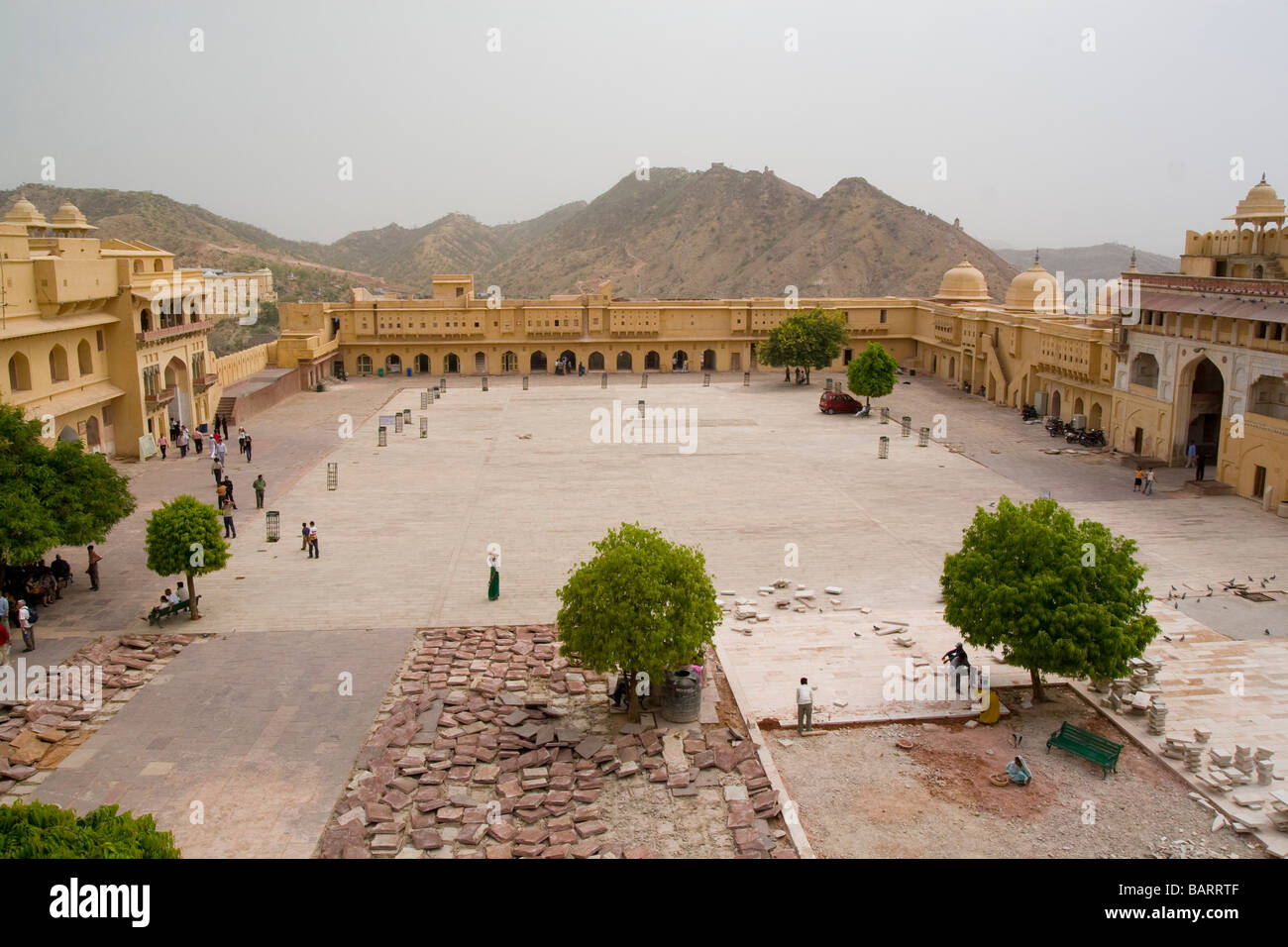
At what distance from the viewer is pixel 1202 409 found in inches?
1387

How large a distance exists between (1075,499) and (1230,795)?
60.6ft

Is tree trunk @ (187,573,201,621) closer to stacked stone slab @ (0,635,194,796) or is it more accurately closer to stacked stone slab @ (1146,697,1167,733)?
stacked stone slab @ (0,635,194,796)

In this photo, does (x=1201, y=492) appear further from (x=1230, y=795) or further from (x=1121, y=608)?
(x=1230, y=795)

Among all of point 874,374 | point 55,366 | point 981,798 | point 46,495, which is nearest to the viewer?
point 981,798

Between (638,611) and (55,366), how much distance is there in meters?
26.0

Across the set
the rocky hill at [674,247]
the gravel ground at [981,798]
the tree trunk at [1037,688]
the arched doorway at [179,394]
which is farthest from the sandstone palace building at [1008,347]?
the rocky hill at [674,247]

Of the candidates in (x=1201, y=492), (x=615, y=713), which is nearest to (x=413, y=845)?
(x=615, y=713)

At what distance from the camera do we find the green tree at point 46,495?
1964 cm

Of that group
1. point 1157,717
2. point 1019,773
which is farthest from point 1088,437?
point 1019,773

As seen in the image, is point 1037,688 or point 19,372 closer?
point 1037,688

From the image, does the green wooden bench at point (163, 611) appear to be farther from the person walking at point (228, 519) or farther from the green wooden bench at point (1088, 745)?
the green wooden bench at point (1088, 745)

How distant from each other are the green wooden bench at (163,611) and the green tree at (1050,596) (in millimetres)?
15018

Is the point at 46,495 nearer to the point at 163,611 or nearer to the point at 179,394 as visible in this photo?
the point at 163,611

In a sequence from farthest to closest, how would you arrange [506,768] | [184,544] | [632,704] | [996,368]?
1. [996,368]
2. [184,544]
3. [632,704]
4. [506,768]
